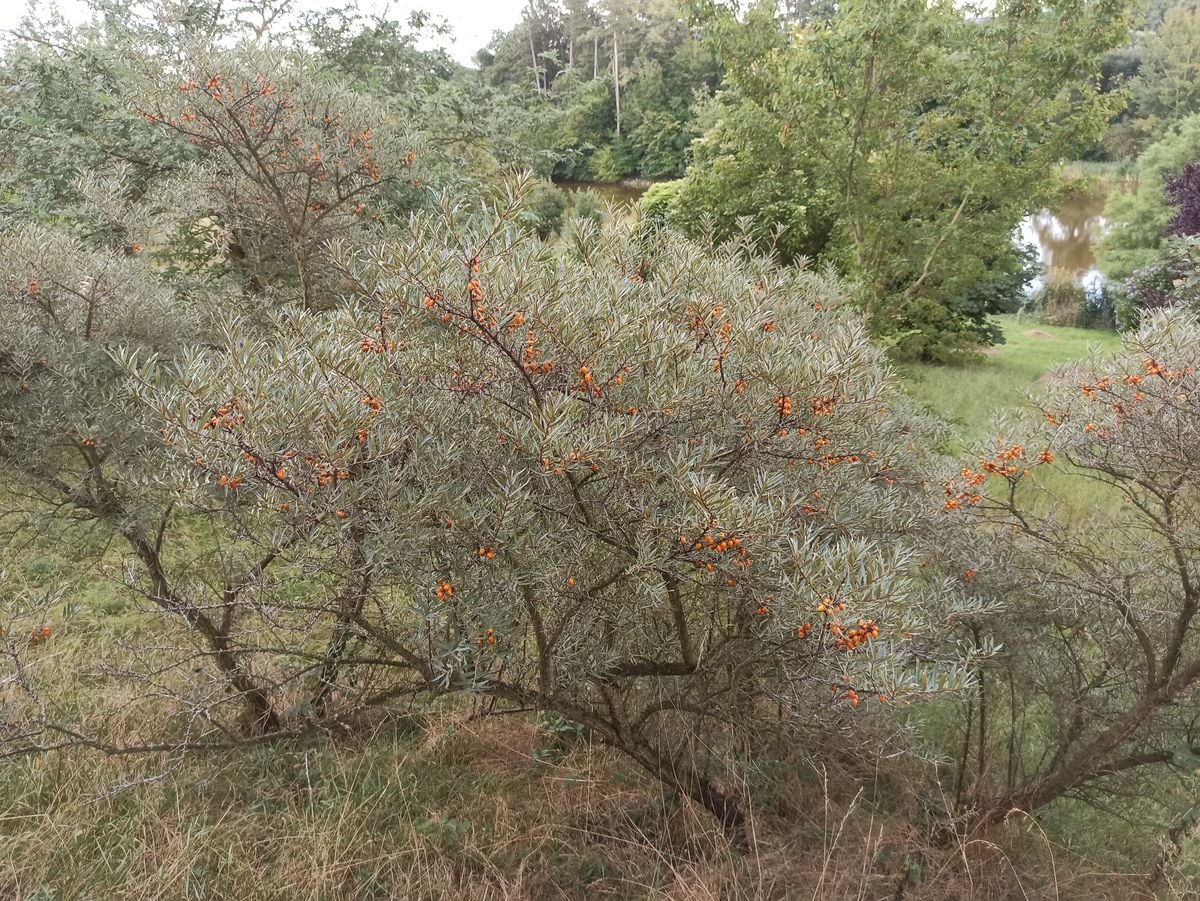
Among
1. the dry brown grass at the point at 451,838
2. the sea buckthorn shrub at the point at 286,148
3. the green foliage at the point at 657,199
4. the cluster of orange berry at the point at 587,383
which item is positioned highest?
the green foliage at the point at 657,199

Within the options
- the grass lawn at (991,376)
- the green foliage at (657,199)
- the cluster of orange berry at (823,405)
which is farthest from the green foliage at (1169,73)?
the cluster of orange berry at (823,405)

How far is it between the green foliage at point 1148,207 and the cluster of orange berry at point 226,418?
15.4m

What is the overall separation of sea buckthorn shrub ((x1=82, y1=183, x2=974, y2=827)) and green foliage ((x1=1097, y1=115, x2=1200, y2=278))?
14287 millimetres

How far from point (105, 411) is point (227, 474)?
1.72 metres

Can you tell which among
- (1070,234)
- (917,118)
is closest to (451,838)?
(917,118)

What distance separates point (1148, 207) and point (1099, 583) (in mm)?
14543

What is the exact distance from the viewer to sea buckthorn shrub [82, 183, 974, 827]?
1599mm

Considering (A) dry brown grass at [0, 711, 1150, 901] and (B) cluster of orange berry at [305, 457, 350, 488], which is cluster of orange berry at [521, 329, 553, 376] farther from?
(A) dry brown grass at [0, 711, 1150, 901]

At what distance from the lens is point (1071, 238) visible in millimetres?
21891

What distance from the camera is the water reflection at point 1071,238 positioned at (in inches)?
690

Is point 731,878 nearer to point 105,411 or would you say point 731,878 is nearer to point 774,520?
point 774,520

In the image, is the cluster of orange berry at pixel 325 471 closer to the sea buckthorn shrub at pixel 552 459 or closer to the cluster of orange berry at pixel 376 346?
the sea buckthorn shrub at pixel 552 459

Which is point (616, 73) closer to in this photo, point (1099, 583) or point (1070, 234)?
point (1070, 234)

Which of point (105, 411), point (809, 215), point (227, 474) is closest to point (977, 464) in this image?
point (227, 474)
